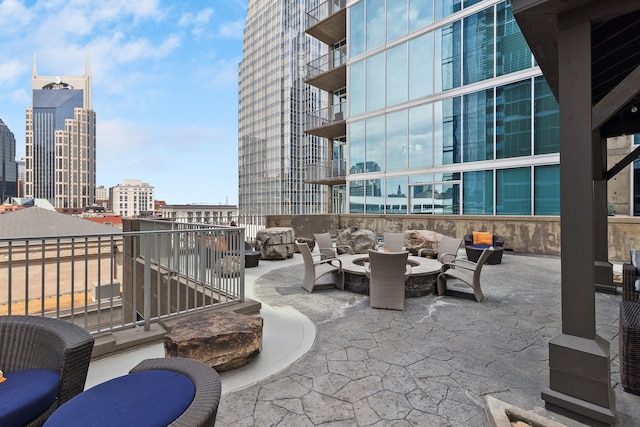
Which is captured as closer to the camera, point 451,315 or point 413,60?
point 451,315

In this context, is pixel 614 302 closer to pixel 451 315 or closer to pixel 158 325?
pixel 451 315

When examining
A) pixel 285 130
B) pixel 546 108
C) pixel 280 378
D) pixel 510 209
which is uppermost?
pixel 285 130

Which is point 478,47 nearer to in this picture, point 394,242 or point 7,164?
point 394,242

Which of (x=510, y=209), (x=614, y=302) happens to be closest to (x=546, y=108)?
(x=510, y=209)

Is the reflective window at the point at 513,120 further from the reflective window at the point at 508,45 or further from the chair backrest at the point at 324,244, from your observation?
the chair backrest at the point at 324,244

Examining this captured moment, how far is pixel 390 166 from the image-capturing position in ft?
50.7

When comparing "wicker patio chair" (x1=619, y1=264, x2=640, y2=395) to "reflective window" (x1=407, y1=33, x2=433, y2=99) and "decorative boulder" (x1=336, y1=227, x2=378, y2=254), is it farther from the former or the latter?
"reflective window" (x1=407, y1=33, x2=433, y2=99)

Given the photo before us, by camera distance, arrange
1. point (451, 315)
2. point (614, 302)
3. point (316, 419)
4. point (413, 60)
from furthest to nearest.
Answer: point (413, 60) < point (614, 302) < point (451, 315) < point (316, 419)

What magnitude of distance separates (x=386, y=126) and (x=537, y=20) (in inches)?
A: 522

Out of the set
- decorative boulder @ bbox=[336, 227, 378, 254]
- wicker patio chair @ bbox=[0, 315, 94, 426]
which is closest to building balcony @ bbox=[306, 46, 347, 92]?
decorative boulder @ bbox=[336, 227, 378, 254]

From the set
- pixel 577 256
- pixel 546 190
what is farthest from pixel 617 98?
pixel 546 190

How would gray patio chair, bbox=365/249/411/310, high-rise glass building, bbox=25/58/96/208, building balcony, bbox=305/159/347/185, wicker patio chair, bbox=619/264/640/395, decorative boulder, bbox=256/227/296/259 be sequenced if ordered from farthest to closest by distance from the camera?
1. high-rise glass building, bbox=25/58/96/208
2. building balcony, bbox=305/159/347/185
3. decorative boulder, bbox=256/227/296/259
4. gray patio chair, bbox=365/249/411/310
5. wicker patio chair, bbox=619/264/640/395

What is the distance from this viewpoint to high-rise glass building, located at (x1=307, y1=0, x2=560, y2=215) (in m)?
11.5

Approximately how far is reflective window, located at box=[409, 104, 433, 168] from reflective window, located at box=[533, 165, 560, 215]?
4.06 meters
